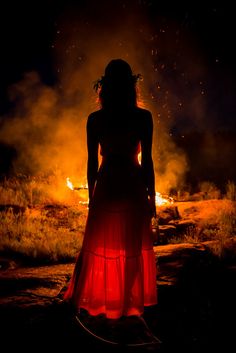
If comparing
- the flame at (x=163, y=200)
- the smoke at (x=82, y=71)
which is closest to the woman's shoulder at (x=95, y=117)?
the flame at (x=163, y=200)

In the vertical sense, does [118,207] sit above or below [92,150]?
below

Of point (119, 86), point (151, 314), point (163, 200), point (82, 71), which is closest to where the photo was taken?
point (119, 86)

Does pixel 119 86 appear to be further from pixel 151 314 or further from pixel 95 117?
pixel 151 314

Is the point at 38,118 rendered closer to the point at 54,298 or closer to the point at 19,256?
the point at 19,256

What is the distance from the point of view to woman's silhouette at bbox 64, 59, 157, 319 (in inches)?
118

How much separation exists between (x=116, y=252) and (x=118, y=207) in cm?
37

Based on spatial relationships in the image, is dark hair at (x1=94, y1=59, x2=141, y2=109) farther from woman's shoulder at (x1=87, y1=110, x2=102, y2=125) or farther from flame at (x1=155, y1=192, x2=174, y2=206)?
flame at (x1=155, y1=192, x2=174, y2=206)

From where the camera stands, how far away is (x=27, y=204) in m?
8.55

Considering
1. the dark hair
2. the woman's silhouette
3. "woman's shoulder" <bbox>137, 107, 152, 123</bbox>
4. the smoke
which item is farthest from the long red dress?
the smoke

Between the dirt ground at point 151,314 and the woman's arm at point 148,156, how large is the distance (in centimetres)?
105

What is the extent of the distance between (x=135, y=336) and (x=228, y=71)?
1216cm

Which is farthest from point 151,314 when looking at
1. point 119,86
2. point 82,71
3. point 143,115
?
Result: point 82,71

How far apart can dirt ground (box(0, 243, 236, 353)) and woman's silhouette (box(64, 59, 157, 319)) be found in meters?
0.26

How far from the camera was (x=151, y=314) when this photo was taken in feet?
11.5
